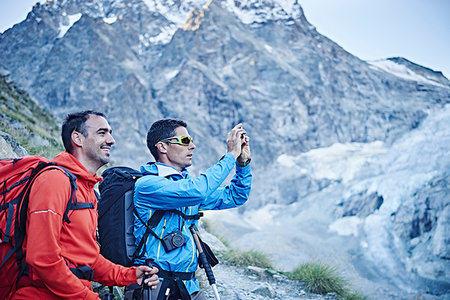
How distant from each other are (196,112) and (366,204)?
43.7 meters

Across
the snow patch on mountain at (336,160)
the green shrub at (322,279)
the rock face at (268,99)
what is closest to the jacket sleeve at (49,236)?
the green shrub at (322,279)

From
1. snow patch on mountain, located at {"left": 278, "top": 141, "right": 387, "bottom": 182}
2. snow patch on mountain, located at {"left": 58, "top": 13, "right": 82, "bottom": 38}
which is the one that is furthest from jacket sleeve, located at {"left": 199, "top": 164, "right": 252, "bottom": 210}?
snow patch on mountain, located at {"left": 58, "top": 13, "right": 82, "bottom": 38}

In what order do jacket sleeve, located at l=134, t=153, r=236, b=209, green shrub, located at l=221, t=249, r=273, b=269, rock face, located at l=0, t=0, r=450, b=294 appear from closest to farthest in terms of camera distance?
jacket sleeve, located at l=134, t=153, r=236, b=209 → green shrub, located at l=221, t=249, r=273, b=269 → rock face, located at l=0, t=0, r=450, b=294

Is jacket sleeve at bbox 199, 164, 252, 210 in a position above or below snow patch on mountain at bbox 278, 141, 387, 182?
above

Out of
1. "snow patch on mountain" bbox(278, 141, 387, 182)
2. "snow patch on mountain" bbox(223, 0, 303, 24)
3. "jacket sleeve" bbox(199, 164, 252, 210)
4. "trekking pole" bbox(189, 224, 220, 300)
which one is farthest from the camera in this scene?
"snow patch on mountain" bbox(223, 0, 303, 24)

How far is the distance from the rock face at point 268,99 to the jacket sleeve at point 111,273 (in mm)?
44573

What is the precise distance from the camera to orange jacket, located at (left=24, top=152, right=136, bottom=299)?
163 centimetres

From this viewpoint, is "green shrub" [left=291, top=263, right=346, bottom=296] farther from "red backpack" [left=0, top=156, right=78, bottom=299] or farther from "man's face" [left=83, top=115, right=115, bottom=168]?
"red backpack" [left=0, top=156, right=78, bottom=299]

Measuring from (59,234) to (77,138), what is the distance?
2.32 ft

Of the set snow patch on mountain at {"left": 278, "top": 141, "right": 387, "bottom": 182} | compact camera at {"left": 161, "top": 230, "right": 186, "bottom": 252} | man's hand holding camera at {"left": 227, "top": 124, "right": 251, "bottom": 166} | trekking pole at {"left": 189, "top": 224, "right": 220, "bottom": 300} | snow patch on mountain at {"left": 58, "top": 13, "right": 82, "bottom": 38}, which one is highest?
snow patch on mountain at {"left": 58, "top": 13, "right": 82, "bottom": 38}

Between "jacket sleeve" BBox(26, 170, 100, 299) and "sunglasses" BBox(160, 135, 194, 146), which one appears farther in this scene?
"sunglasses" BBox(160, 135, 194, 146)

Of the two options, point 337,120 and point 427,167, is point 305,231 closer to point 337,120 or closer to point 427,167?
point 427,167

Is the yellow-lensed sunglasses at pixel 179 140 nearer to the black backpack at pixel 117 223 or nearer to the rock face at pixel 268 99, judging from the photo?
the black backpack at pixel 117 223

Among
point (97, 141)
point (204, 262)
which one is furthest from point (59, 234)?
point (204, 262)
